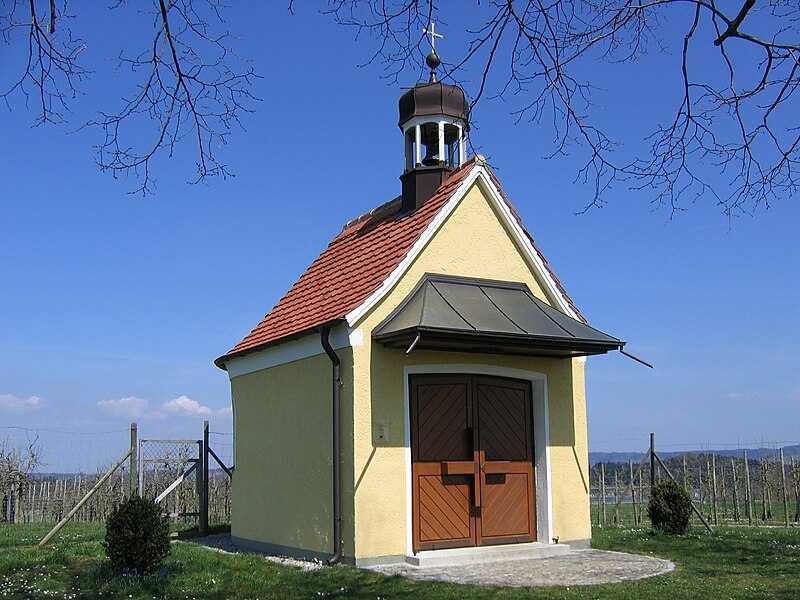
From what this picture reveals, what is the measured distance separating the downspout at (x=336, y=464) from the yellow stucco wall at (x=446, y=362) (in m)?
0.34

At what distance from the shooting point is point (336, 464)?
38.5ft

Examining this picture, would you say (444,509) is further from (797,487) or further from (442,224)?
(797,487)

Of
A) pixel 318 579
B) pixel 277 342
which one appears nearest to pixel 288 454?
pixel 277 342

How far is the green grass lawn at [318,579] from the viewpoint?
9.45 meters

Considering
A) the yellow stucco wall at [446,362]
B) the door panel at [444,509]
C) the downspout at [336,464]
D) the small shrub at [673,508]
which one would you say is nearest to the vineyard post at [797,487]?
the small shrub at [673,508]

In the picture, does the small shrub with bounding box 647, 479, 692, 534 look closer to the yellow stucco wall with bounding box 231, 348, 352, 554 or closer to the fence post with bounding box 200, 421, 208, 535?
the yellow stucco wall with bounding box 231, 348, 352, 554

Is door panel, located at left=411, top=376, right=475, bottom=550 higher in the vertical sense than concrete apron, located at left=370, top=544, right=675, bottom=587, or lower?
higher

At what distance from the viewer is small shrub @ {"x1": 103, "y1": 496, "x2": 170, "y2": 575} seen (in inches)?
425

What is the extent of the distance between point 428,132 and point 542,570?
8.07 m

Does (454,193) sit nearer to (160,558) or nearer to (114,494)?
(160,558)

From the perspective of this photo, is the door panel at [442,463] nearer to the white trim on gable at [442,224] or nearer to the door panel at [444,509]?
the door panel at [444,509]

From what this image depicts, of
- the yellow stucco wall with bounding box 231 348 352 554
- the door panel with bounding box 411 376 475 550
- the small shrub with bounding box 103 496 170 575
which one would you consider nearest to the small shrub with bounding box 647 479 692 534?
the door panel with bounding box 411 376 475 550

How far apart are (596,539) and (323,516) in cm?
573

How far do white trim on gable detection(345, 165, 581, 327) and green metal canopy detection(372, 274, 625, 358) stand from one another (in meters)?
0.36
